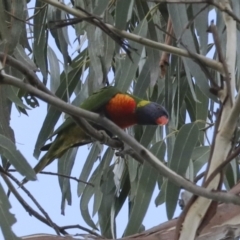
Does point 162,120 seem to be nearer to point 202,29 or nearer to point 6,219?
point 202,29

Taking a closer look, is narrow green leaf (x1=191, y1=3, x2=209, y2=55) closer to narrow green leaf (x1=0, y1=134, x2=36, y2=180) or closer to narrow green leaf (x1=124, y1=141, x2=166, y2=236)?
narrow green leaf (x1=124, y1=141, x2=166, y2=236)

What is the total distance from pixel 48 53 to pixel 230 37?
0.98m

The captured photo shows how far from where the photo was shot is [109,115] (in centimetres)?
176

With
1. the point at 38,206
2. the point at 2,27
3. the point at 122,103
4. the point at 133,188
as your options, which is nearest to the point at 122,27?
the point at 2,27

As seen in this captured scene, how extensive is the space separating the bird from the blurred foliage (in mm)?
33

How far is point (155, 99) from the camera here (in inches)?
75.5

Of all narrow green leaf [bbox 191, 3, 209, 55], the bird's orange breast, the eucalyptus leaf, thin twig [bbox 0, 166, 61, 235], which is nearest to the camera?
the eucalyptus leaf

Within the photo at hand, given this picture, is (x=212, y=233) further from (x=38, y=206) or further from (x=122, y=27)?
(x=122, y=27)

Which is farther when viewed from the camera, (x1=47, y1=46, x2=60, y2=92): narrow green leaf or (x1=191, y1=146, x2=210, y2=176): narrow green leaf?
(x1=47, y1=46, x2=60, y2=92): narrow green leaf

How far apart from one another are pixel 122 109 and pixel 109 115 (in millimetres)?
55

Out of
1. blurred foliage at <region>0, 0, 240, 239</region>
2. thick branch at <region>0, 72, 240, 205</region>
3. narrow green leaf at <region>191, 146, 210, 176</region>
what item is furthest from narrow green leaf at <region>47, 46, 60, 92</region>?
thick branch at <region>0, 72, 240, 205</region>

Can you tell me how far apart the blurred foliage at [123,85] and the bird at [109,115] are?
0.11 feet

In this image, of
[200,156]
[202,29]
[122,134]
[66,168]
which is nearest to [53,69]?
[66,168]

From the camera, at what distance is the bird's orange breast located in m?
1.71
